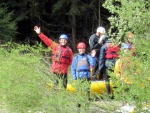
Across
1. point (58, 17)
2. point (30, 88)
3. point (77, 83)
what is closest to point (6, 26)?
point (58, 17)

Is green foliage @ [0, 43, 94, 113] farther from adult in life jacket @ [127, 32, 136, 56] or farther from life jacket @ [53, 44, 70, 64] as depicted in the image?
life jacket @ [53, 44, 70, 64]

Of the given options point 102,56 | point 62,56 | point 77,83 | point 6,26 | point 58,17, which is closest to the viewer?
point 77,83

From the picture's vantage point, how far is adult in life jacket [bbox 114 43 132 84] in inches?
178

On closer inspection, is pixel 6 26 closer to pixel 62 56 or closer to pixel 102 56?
pixel 102 56

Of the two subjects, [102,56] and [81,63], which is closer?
[81,63]

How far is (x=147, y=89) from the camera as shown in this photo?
14.3 ft

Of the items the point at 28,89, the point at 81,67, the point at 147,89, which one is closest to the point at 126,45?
the point at 147,89

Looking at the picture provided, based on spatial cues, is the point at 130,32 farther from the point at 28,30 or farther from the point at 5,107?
the point at 28,30

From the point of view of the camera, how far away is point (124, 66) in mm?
4621

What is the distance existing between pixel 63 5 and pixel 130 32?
553 inches

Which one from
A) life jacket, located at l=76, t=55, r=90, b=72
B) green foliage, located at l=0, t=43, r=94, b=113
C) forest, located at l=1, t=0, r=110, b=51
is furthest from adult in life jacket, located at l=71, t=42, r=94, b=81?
forest, located at l=1, t=0, r=110, b=51

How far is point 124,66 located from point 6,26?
39.4 ft

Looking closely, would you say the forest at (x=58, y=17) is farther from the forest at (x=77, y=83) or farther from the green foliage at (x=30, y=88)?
the green foliage at (x=30, y=88)

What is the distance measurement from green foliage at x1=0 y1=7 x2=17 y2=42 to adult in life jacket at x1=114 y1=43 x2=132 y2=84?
11.5m
